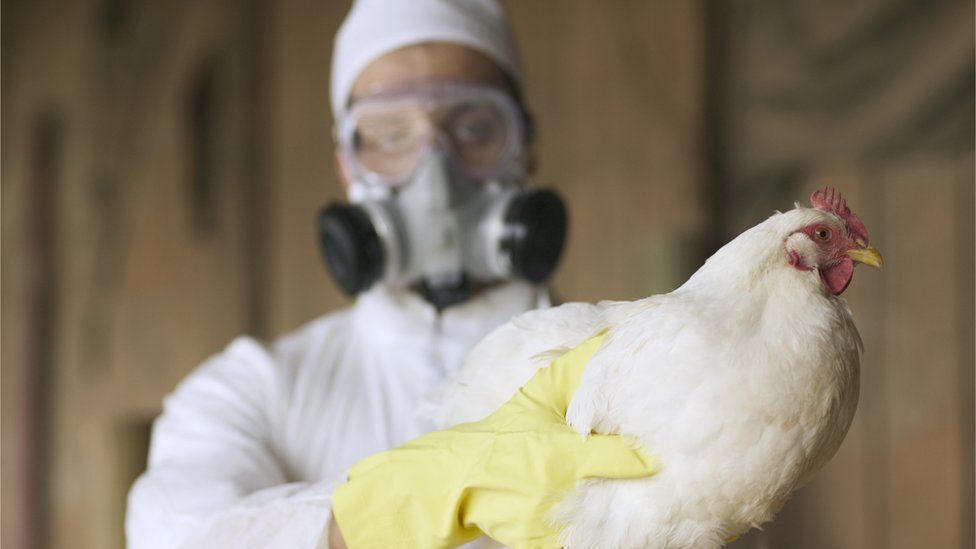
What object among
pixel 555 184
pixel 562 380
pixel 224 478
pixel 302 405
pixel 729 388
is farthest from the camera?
pixel 555 184

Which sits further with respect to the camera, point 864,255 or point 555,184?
point 555,184

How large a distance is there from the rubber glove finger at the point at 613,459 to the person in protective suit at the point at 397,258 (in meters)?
0.50

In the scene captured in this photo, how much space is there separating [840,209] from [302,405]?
76 centimetres

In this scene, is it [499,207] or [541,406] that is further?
[499,207]

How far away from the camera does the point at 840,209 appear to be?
27.8 inches

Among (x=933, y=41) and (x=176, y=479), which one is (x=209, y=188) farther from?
(x=933, y=41)

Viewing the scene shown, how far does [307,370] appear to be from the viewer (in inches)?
50.6

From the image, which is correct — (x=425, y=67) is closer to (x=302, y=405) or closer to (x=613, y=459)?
(x=302, y=405)

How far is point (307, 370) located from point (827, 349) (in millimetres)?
798

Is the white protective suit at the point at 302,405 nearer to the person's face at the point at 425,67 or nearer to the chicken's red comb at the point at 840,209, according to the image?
the person's face at the point at 425,67

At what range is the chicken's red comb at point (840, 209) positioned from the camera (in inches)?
27.4

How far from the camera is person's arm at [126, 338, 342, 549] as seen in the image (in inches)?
34.6

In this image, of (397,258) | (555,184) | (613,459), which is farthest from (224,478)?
(555,184)

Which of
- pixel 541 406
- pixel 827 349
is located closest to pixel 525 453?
pixel 541 406
